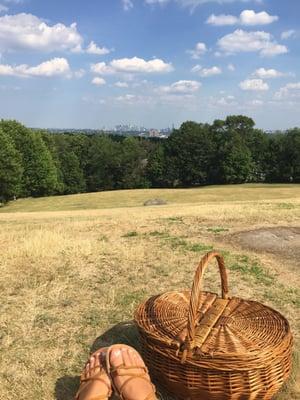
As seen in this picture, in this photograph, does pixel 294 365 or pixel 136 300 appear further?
pixel 136 300

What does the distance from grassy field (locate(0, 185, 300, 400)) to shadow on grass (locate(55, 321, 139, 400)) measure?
0.01 metres

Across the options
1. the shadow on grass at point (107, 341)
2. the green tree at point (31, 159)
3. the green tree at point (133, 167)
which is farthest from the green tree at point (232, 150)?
the shadow on grass at point (107, 341)

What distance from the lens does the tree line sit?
70.7 metres

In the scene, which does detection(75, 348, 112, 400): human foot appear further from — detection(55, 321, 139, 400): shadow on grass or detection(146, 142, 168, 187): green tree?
detection(146, 142, 168, 187): green tree

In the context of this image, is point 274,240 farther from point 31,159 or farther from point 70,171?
point 70,171

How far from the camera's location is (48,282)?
6.85m

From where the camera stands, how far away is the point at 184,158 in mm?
74562


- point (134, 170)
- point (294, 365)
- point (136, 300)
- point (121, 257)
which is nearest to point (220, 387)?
point (294, 365)

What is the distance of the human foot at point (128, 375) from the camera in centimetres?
348

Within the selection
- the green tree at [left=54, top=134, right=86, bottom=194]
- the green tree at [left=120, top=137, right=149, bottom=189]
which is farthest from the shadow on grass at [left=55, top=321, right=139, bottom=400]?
the green tree at [left=120, top=137, right=149, bottom=189]

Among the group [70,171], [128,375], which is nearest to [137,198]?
[70,171]

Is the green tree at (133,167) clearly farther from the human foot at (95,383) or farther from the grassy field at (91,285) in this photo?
the human foot at (95,383)

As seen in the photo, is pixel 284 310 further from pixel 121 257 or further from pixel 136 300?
pixel 121 257

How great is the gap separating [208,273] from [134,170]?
7171cm
